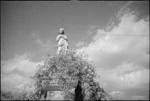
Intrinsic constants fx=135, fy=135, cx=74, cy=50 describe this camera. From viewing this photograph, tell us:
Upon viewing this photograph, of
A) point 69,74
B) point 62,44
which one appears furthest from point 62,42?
point 69,74

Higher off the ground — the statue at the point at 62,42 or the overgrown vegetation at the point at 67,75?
the statue at the point at 62,42

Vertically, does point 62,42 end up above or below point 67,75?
above

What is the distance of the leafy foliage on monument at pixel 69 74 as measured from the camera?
35.7 feet

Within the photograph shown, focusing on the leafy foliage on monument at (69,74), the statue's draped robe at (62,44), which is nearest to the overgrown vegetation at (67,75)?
the leafy foliage on monument at (69,74)

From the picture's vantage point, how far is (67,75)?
11047 millimetres

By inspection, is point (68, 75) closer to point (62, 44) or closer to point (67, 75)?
point (67, 75)

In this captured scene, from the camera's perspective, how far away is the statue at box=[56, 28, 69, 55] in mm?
14817

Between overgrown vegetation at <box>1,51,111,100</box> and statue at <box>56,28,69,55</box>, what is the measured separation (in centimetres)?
201

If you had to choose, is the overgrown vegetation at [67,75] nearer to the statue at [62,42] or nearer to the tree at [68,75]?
the tree at [68,75]

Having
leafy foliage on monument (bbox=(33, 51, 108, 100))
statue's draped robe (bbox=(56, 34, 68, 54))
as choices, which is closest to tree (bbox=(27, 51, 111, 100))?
leafy foliage on monument (bbox=(33, 51, 108, 100))

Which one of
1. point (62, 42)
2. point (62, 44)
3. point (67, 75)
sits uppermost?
point (62, 42)

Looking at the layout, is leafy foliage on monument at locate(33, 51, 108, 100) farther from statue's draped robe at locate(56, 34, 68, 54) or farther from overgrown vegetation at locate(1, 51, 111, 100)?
statue's draped robe at locate(56, 34, 68, 54)

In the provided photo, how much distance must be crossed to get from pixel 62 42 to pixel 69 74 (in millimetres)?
4853

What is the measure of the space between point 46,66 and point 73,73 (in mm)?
2689
